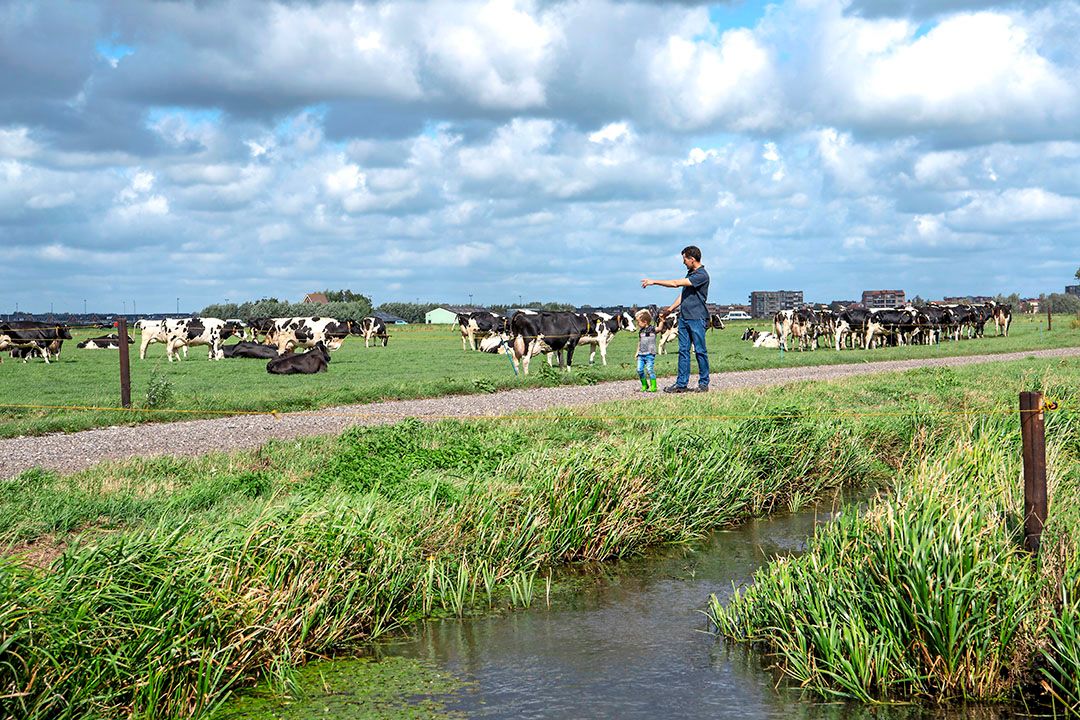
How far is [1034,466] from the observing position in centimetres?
671

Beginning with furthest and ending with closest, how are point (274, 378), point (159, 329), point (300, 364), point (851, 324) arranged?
1. point (159, 329)
2. point (851, 324)
3. point (300, 364)
4. point (274, 378)

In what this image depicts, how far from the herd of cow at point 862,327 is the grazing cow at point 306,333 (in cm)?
1830

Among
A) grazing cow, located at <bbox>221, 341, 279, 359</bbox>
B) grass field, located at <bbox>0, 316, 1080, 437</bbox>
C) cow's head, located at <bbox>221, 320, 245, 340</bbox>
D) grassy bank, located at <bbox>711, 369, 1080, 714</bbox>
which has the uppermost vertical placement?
cow's head, located at <bbox>221, 320, 245, 340</bbox>

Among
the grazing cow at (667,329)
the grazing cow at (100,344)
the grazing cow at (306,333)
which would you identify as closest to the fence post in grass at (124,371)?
the grazing cow at (667,329)

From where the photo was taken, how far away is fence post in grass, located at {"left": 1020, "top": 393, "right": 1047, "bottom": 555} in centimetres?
670

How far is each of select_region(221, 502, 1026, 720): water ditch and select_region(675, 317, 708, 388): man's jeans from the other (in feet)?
31.6

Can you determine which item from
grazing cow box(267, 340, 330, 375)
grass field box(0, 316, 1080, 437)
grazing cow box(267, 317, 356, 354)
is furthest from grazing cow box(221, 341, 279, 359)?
grazing cow box(267, 340, 330, 375)

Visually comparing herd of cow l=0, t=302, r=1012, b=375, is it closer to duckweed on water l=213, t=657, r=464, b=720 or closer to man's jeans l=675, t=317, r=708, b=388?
man's jeans l=675, t=317, r=708, b=388

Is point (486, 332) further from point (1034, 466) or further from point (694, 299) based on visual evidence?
point (1034, 466)

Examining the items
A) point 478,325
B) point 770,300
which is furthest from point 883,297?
point 478,325

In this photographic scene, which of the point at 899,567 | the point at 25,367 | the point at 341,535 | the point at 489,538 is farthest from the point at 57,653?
the point at 25,367

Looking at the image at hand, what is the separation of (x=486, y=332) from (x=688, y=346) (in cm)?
3051

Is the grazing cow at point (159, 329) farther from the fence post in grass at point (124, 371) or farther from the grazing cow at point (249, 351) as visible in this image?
the fence post in grass at point (124, 371)

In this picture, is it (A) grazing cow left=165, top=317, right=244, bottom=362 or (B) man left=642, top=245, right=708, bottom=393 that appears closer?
(B) man left=642, top=245, right=708, bottom=393
